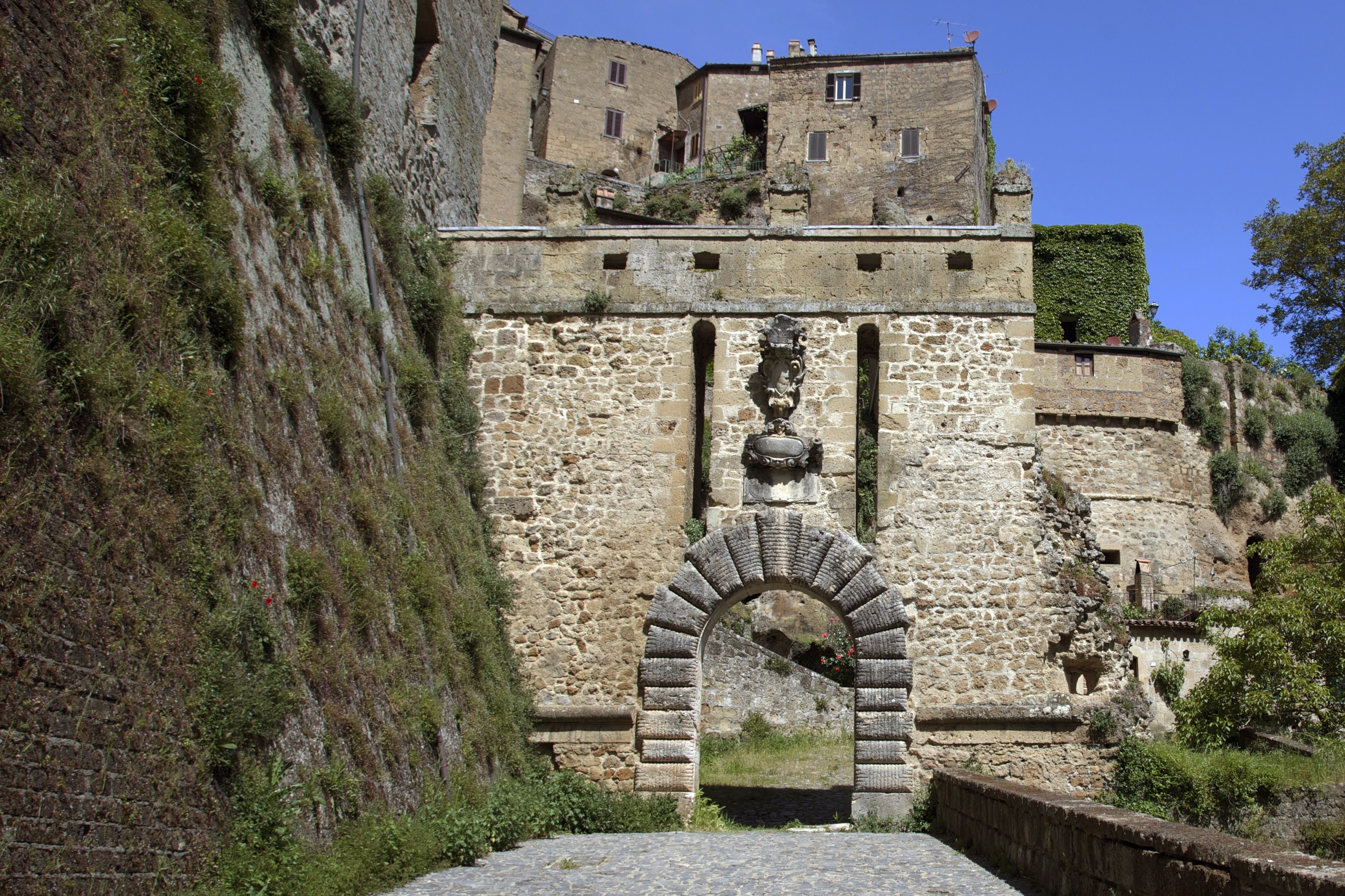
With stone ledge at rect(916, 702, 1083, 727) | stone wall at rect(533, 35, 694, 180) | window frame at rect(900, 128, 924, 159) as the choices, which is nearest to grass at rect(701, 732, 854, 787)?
stone ledge at rect(916, 702, 1083, 727)

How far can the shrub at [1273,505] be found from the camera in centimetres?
3347

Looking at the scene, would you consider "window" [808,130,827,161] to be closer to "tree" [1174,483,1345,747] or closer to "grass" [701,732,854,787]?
"grass" [701,732,854,787]

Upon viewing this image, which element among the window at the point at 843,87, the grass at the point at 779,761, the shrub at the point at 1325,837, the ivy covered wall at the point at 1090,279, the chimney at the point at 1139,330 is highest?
the window at the point at 843,87

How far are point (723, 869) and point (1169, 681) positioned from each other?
2060cm

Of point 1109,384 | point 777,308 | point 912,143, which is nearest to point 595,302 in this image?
point 777,308

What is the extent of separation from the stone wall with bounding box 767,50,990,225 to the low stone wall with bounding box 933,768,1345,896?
106ft

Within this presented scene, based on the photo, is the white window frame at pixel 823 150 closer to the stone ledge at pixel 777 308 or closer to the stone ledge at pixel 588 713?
the stone ledge at pixel 777 308

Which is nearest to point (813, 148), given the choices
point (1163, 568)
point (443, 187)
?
point (1163, 568)

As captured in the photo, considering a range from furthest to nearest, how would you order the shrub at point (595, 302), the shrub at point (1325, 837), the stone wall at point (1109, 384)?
1. the stone wall at point (1109, 384)
2. the shrub at point (595, 302)
3. the shrub at point (1325, 837)

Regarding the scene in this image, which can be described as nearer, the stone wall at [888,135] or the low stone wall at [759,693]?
the low stone wall at [759,693]

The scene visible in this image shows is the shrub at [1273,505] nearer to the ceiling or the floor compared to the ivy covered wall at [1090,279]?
nearer to the floor

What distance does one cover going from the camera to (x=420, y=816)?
875 centimetres

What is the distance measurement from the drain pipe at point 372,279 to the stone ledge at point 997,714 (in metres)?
5.74

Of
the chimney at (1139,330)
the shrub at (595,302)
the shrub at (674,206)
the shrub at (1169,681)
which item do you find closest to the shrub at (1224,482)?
the chimney at (1139,330)
